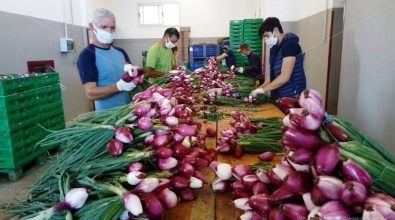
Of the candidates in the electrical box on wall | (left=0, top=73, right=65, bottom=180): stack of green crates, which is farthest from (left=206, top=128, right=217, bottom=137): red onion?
the electrical box on wall

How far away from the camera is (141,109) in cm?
93

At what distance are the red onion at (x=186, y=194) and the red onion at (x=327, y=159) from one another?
1.50ft

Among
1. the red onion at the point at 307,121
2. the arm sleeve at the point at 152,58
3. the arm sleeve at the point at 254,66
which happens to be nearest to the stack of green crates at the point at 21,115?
the arm sleeve at the point at 152,58

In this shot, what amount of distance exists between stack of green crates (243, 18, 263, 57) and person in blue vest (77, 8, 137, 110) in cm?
295

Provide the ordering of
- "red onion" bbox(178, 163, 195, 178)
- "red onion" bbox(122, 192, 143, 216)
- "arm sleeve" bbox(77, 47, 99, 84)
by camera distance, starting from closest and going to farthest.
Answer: "red onion" bbox(122, 192, 143, 216)
"red onion" bbox(178, 163, 195, 178)
"arm sleeve" bbox(77, 47, 99, 84)

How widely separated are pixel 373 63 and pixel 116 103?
208cm

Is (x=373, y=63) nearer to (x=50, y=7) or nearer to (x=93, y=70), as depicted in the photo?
(x=93, y=70)

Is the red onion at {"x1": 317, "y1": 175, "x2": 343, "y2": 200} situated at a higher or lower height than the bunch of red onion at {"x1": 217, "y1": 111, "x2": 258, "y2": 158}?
higher

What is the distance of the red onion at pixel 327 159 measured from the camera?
54 cm

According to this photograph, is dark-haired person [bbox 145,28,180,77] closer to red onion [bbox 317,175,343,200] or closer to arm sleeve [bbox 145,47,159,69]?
arm sleeve [bbox 145,47,159,69]

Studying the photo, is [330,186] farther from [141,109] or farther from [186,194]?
[141,109]

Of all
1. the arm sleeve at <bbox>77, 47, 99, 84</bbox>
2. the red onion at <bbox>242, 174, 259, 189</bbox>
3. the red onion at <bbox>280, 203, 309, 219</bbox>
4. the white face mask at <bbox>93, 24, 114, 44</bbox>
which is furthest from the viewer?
the white face mask at <bbox>93, 24, 114, 44</bbox>

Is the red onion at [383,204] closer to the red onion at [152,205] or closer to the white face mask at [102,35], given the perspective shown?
the red onion at [152,205]

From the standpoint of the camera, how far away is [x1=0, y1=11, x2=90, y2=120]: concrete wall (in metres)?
3.53
